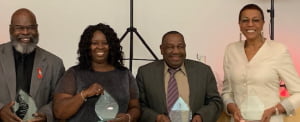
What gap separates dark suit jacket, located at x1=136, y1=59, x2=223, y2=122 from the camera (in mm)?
2768

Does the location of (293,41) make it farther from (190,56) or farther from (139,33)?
(139,33)

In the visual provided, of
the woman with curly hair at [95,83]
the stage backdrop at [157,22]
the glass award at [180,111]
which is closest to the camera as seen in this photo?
the woman with curly hair at [95,83]

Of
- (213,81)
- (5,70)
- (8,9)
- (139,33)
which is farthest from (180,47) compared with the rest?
(8,9)

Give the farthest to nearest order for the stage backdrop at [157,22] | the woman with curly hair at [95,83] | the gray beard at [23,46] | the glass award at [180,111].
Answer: the stage backdrop at [157,22]
the gray beard at [23,46]
the glass award at [180,111]
the woman with curly hair at [95,83]

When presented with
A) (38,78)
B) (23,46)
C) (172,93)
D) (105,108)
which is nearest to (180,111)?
(172,93)

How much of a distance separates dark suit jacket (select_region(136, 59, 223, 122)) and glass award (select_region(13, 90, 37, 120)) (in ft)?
2.24

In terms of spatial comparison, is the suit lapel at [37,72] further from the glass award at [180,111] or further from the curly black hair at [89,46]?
the glass award at [180,111]

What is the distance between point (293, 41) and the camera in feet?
15.8

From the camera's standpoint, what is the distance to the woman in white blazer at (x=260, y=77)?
2.71 metres

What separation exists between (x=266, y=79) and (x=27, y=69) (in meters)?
1.47

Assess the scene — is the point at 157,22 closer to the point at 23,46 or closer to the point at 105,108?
the point at 23,46

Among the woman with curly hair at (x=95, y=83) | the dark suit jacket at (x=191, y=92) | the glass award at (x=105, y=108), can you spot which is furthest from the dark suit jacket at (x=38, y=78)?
the dark suit jacket at (x=191, y=92)

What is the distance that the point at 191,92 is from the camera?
9.12 feet

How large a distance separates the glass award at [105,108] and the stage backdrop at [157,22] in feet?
6.56
